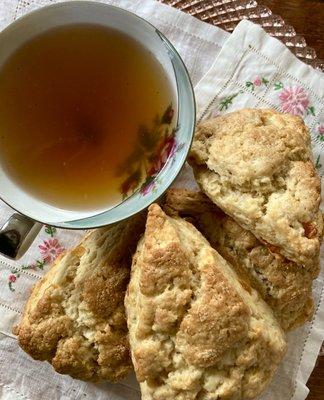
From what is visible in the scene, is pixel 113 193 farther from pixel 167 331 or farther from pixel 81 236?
pixel 167 331

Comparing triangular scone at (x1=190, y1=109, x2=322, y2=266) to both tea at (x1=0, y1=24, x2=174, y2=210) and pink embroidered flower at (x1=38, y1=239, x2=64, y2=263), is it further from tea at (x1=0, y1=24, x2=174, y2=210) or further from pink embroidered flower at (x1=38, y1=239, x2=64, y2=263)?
pink embroidered flower at (x1=38, y1=239, x2=64, y2=263)

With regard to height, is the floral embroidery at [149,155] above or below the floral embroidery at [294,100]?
above

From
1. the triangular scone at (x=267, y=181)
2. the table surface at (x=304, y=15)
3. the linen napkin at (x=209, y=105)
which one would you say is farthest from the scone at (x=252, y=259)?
the table surface at (x=304, y=15)

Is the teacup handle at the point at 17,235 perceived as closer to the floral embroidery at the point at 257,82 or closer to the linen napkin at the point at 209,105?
the linen napkin at the point at 209,105

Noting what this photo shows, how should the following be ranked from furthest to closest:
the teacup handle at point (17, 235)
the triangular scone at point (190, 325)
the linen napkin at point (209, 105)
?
1. the linen napkin at point (209, 105)
2. the teacup handle at point (17, 235)
3. the triangular scone at point (190, 325)

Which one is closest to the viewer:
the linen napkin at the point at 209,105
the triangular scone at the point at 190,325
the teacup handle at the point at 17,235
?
the triangular scone at the point at 190,325

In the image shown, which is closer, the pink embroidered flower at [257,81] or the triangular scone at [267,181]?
the triangular scone at [267,181]

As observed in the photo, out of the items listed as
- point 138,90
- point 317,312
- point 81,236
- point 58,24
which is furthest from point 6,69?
point 317,312

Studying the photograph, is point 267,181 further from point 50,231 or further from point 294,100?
point 50,231

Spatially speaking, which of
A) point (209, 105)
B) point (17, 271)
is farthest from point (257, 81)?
point (17, 271)
